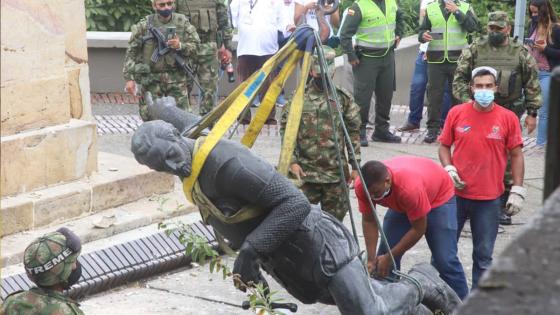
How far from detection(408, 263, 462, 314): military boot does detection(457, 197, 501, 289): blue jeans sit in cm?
59

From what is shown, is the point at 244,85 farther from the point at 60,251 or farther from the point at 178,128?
the point at 60,251

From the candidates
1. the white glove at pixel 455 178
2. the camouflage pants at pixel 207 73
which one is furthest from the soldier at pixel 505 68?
the camouflage pants at pixel 207 73

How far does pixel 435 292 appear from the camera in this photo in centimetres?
621

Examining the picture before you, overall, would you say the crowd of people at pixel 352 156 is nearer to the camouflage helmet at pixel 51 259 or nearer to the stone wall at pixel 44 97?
the camouflage helmet at pixel 51 259

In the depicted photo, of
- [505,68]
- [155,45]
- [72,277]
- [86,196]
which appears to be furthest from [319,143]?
[155,45]

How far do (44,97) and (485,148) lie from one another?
3082 mm

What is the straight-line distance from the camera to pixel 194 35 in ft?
33.6

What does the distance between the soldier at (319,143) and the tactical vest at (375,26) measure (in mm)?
3947

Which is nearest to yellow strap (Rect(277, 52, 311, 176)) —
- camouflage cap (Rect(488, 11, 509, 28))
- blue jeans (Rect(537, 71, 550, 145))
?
camouflage cap (Rect(488, 11, 509, 28))

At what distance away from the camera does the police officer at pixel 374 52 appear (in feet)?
36.8

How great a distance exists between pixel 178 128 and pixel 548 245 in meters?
4.14

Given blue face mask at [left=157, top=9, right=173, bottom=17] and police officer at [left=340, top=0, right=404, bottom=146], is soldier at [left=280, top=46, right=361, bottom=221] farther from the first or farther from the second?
police officer at [left=340, top=0, right=404, bottom=146]

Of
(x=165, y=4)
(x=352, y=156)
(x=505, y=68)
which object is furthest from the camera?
(x=165, y=4)

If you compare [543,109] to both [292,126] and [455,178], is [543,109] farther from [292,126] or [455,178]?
[292,126]
